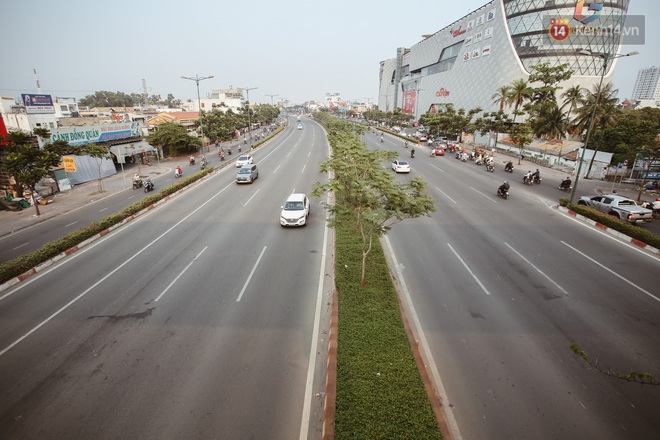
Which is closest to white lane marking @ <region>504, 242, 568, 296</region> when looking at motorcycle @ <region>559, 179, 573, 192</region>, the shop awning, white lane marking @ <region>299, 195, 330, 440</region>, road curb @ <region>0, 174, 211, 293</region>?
white lane marking @ <region>299, 195, 330, 440</region>

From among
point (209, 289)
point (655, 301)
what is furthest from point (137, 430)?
point (655, 301)

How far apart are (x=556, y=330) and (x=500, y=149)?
49.4m

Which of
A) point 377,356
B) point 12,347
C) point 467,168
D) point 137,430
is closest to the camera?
point 137,430

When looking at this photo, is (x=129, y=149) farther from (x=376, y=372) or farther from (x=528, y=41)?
(x=528, y=41)

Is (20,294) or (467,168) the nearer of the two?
(20,294)

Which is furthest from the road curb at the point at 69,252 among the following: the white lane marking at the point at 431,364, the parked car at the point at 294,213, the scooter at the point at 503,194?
the scooter at the point at 503,194

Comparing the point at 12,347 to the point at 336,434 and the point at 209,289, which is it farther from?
the point at 336,434

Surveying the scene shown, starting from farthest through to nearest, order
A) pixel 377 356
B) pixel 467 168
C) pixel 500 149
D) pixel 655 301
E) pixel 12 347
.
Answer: pixel 500 149
pixel 467 168
pixel 655 301
pixel 12 347
pixel 377 356

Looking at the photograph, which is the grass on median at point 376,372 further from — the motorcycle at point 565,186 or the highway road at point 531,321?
the motorcycle at point 565,186

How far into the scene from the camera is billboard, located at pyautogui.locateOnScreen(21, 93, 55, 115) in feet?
109

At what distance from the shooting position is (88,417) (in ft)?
22.2

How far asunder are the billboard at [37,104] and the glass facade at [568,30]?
82.3 meters

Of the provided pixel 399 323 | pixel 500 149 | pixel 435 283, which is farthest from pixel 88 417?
pixel 500 149

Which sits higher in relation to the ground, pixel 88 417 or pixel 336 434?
pixel 336 434
